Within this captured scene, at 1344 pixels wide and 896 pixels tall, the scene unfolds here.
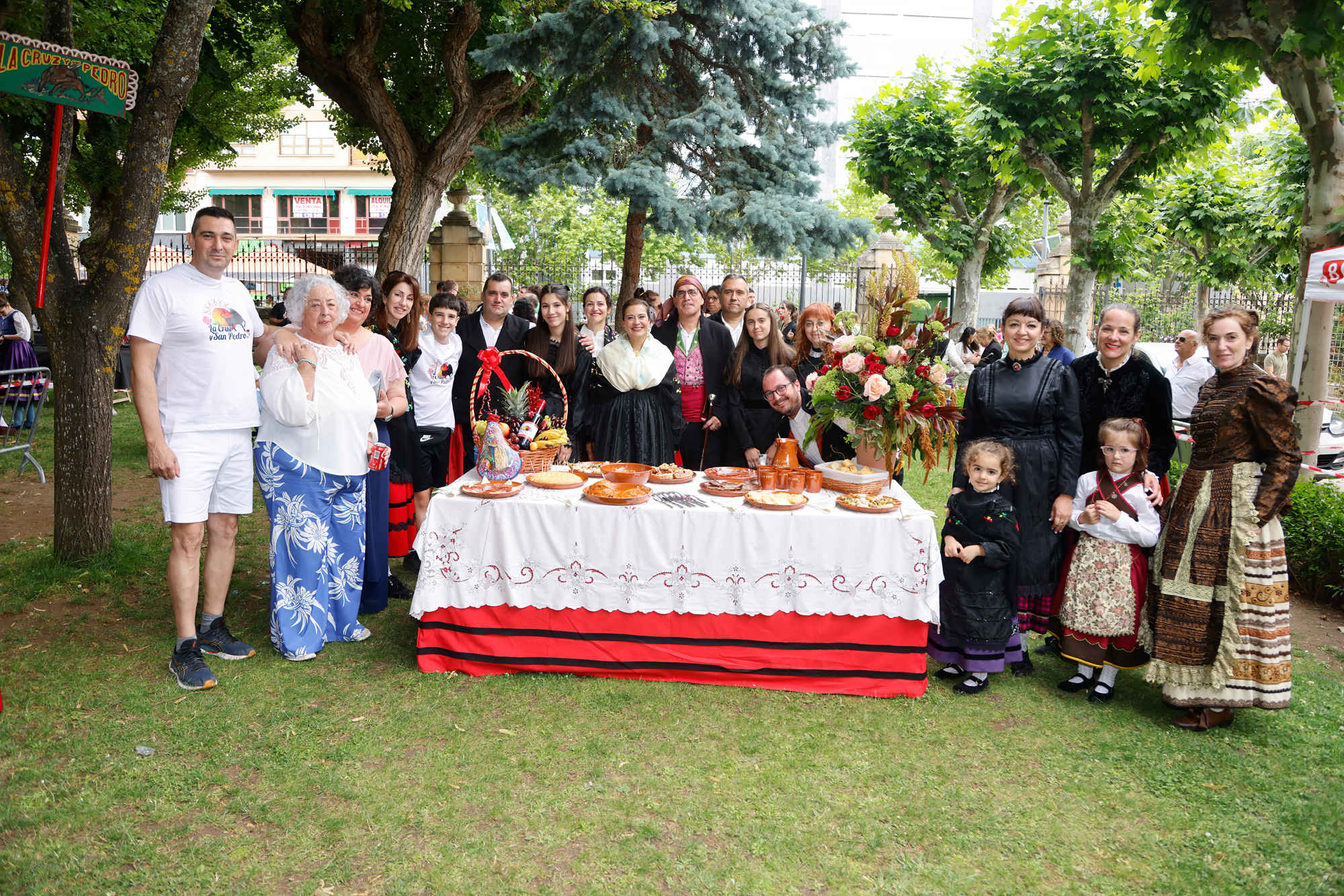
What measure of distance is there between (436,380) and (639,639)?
229 centimetres

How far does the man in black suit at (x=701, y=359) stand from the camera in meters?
5.53

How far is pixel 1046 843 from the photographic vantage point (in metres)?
2.91

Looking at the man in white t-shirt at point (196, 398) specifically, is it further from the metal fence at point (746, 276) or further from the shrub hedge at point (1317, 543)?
the metal fence at point (746, 276)

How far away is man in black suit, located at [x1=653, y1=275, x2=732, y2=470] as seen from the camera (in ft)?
18.1

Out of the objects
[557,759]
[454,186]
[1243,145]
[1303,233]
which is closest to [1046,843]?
[557,759]

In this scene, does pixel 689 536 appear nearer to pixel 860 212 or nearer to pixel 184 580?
pixel 184 580

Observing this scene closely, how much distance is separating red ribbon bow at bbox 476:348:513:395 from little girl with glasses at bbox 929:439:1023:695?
2440mm

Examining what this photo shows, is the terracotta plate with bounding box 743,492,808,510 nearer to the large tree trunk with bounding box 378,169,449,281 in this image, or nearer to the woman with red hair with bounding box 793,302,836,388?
the woman with red hair with bounding box 793,302,836,388

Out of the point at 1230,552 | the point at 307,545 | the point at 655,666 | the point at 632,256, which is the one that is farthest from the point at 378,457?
the point at 632,256

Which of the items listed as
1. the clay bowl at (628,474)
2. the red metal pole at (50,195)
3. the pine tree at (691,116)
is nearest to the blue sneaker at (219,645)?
the clay bowl at (628,474)

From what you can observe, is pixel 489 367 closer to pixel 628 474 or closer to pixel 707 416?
pixel 628 474

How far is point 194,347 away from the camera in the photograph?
380 cm

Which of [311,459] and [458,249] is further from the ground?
[458,249]

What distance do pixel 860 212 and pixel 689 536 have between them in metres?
A: 32.4
